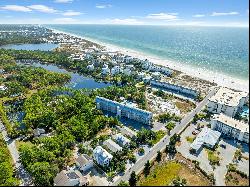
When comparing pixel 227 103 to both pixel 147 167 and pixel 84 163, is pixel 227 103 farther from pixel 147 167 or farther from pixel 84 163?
Answer: pixel 84 163

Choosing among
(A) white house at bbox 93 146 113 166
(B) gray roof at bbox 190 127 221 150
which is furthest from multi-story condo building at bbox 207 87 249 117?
(A) white house at bbox 93 146 113 166

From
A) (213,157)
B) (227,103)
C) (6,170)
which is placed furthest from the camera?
(227,103)

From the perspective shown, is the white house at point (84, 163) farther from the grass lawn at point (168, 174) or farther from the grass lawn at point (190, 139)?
the grass lawn at point (190, 139)

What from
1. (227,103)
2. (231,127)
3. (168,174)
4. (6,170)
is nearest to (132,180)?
(168,174)

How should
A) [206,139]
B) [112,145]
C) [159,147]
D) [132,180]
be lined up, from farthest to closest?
[159,147], [206,139], [112,145], [132,180]

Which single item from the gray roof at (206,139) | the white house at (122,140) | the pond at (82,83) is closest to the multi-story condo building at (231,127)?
the gray roof at (206,139)

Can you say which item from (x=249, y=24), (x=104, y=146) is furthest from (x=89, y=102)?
(x=249, y=24)

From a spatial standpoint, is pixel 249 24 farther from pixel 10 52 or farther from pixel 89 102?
pixel 10 52
